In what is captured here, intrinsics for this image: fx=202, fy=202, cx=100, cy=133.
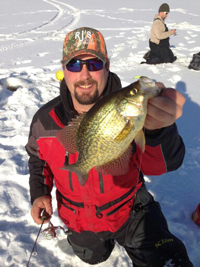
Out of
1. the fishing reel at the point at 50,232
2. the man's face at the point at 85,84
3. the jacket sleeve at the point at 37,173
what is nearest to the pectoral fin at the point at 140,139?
the man's face at the point at 85,84

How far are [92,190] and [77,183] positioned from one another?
0.16 metres

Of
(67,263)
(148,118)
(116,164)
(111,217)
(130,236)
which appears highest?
(148,118)

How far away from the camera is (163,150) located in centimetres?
147

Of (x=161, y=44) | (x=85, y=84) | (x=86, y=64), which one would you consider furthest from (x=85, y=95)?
(x=161, y=44)

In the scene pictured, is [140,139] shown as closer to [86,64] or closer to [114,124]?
[114,124]

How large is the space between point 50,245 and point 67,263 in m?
0.27

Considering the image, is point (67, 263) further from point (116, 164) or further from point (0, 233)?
point (116, 164)

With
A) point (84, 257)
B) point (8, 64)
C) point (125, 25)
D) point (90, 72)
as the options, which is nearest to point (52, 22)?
point (125, 25)

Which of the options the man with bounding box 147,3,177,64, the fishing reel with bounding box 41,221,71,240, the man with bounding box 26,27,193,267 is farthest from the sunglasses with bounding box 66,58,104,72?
the man with bounding box 147,3,177,64

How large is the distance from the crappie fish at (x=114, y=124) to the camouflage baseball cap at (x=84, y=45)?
0.95 m

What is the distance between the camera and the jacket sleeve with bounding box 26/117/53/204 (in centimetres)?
216

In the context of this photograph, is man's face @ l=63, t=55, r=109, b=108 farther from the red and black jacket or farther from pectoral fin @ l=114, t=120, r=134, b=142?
pectoral fin @ l=114, t=120, r=134, b=142

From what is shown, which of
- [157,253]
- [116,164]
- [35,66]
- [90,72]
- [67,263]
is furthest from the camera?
[35,66]

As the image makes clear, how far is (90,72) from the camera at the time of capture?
196 cm
